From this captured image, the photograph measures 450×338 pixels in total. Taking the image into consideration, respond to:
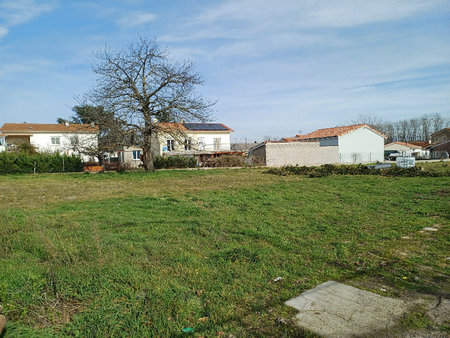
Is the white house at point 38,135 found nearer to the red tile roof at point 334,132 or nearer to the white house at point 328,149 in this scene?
the white house at point 328,149

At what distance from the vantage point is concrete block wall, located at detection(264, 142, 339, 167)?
3419cm

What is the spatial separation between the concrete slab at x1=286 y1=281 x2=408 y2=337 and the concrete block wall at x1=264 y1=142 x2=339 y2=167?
1196 inches

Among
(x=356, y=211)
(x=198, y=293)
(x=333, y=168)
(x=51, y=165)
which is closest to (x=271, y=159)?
(x=333, y=168)

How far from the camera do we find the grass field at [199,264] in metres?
3.04

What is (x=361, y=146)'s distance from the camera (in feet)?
140

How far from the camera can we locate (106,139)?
21.0 metres

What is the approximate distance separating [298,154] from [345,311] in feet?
110

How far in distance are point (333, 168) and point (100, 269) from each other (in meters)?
19.2

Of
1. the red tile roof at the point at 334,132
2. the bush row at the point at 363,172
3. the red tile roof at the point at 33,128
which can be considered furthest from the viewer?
the red tile roof at the point at 334,132

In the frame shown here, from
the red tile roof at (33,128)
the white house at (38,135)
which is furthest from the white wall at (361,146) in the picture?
the red tile roof at (33,128)

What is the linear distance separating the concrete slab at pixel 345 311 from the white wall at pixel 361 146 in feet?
129

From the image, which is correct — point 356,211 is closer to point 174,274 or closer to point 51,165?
point 174,274

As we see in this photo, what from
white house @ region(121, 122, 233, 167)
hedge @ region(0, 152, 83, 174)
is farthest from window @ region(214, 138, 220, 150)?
hedge @ region(0, 152, 83, 174)

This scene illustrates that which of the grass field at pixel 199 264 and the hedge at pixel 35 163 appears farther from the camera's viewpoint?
the hedge at pixel 35 163
